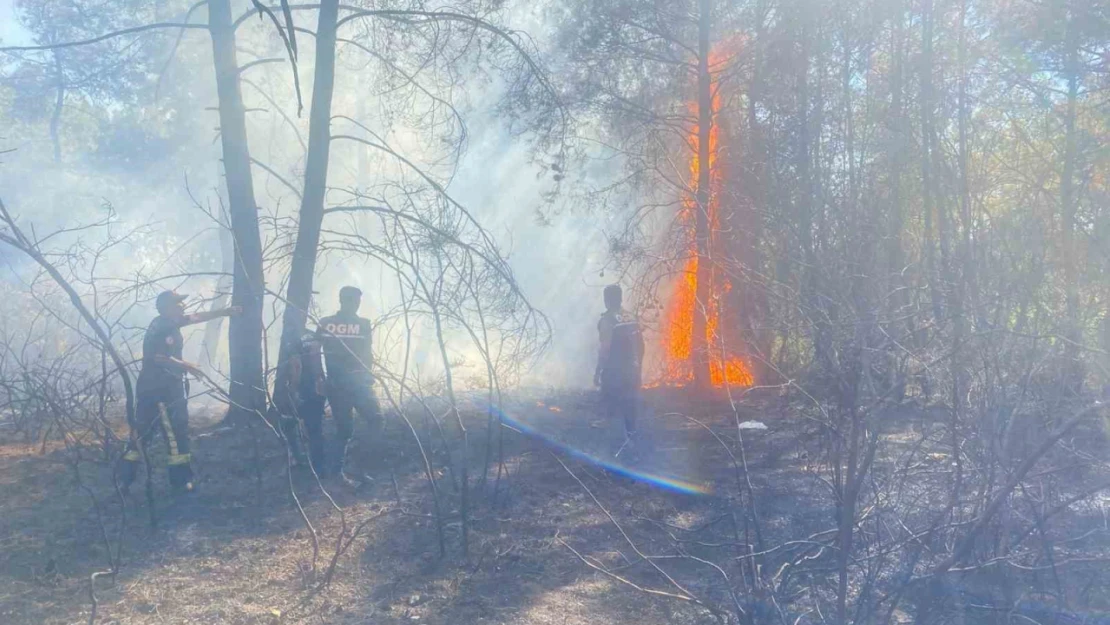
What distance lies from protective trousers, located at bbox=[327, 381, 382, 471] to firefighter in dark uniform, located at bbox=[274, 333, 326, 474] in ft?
0.36

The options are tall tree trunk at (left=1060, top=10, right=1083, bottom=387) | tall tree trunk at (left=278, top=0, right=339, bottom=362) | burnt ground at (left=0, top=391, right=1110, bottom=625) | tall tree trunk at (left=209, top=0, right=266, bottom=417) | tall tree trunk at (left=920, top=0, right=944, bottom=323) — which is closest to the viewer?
burnt ground at (left=0, top=391, right=1110, bottom=625)

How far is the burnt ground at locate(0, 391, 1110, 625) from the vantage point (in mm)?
5199

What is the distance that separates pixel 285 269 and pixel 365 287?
18.5 m

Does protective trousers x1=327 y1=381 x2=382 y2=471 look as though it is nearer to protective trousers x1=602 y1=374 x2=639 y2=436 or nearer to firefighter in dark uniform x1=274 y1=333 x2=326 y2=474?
firefighter in dark uniform x1=274 y1=333 x2=326 y2=474

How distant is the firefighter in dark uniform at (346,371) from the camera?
7188 millimetres

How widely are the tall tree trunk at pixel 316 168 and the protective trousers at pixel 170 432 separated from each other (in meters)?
1.78

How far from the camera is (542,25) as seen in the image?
41.5ft

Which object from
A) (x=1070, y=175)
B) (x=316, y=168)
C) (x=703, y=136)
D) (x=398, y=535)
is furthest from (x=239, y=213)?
(x=1070, y=175)

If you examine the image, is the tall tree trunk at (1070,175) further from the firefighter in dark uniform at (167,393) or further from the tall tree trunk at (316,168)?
the firefighter in dark uniform at (167,393)

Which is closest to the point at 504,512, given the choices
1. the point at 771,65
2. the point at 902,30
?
the point at 771,65

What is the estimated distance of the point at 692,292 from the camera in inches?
509

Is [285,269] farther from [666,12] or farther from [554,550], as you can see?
[666,12]

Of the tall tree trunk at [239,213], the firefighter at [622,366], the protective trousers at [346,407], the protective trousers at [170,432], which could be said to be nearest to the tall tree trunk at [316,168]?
the tall tree trunk at [239,213]

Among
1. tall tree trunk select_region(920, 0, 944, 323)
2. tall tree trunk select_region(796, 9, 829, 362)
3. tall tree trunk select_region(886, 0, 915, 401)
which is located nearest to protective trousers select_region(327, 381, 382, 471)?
tall tree trunk select_region(796, 9, 829, 362)
